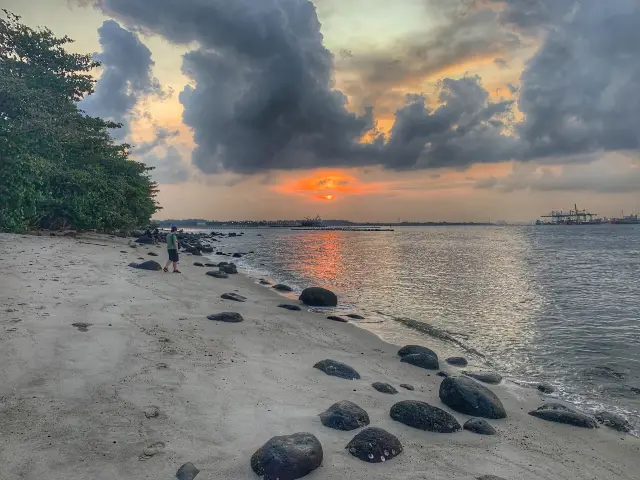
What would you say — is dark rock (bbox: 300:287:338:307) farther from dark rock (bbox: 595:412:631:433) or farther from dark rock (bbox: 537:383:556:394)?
dark rock (bbox: 595:412:631:433)

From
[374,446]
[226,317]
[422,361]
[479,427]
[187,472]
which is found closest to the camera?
[187,472]

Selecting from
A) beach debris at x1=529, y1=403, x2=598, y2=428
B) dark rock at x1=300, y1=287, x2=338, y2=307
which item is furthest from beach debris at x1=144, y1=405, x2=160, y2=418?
dark rock at x1=300, y1=287, x2=338, y2=307

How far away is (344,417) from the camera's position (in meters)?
5.63

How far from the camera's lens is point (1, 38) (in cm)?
2994

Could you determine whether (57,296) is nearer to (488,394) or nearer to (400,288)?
(488,394)

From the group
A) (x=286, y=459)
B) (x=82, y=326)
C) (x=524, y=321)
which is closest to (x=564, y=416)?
(x=286, y=459)

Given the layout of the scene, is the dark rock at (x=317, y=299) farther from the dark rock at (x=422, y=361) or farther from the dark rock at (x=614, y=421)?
the dark rock at (x=614, y=421)

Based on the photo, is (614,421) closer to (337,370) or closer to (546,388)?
(546,388)

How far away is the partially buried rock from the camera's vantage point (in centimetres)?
421

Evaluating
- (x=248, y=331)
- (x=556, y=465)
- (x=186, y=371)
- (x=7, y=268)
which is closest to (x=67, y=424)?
(x=186, y=371)

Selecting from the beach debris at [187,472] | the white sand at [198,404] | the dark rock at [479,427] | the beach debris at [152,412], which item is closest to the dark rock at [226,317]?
the white sand at [198,404]

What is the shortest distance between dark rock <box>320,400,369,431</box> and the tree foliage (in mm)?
26425

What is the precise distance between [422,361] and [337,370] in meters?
2.82

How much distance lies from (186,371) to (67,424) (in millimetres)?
2170
